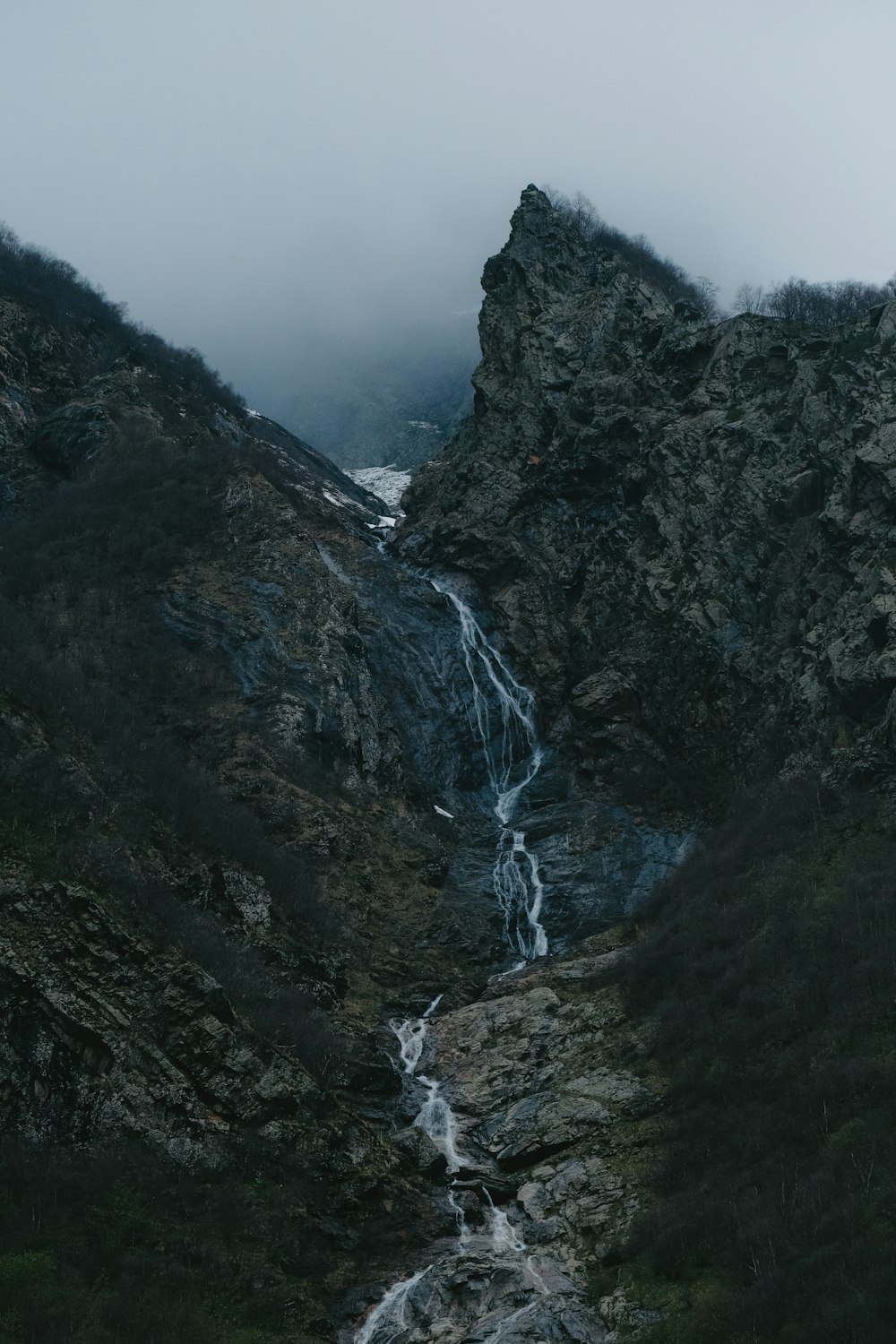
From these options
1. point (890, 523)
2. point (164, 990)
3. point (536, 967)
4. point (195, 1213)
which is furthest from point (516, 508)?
point (195, 1213)

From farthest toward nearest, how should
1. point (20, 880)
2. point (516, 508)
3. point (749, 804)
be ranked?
point (516, 508) < point (749, 804) < point (20, 880)

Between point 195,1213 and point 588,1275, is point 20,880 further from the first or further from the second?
point 588,1275

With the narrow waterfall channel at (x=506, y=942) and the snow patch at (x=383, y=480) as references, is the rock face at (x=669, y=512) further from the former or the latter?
the snow patch at (x=383, y=480)

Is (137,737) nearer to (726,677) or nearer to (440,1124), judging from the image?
(440,1124)

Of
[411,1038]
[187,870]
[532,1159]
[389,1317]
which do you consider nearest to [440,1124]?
[532,1159]

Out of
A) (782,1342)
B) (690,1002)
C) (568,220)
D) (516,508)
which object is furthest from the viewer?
(568,220)

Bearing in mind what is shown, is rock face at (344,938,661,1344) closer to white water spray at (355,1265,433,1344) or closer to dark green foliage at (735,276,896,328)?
white water spray at (355,1265,433,1344)

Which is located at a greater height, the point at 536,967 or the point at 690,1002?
the point at 536,967
